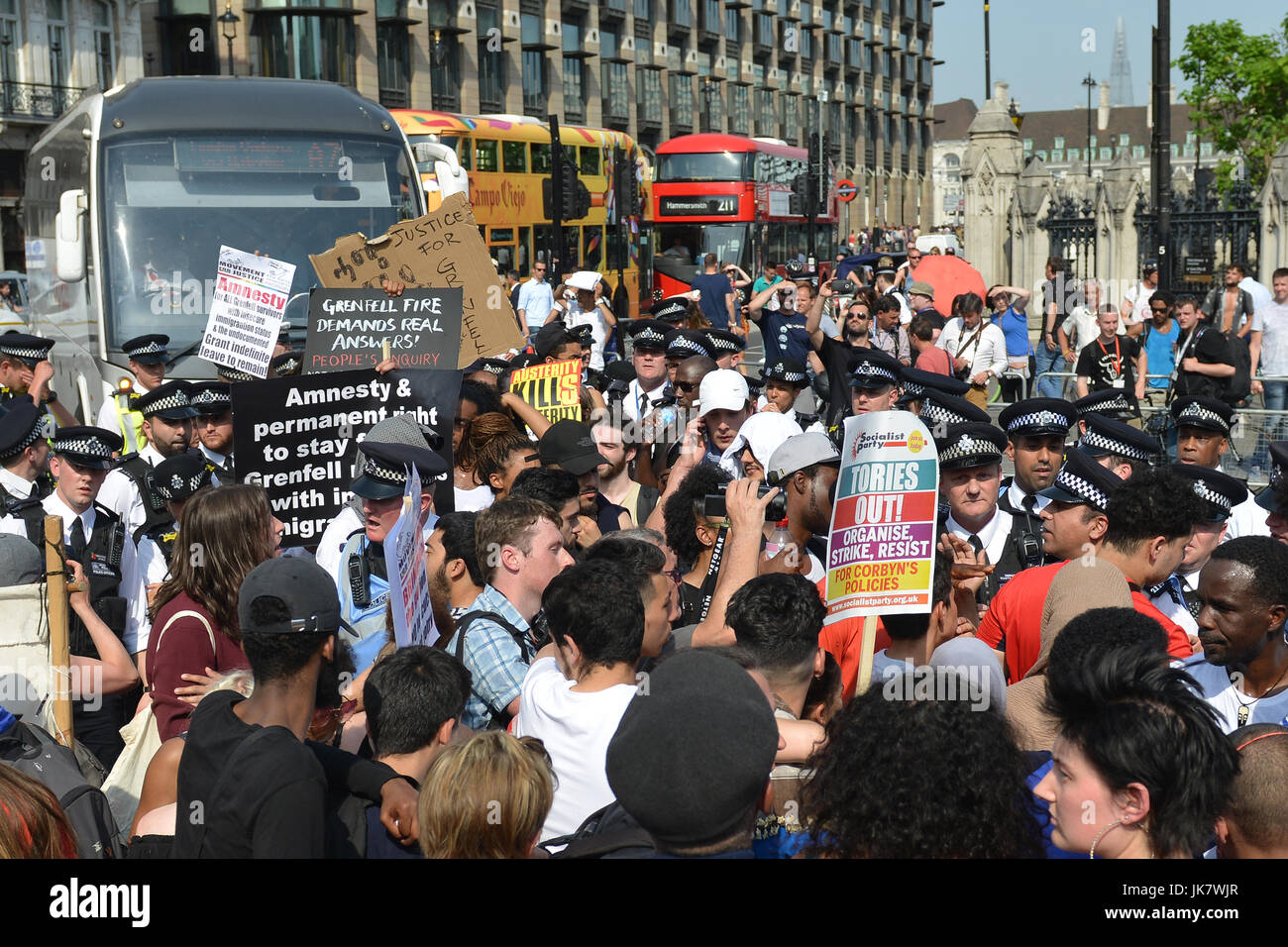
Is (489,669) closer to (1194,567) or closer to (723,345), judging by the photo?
(1194,567)

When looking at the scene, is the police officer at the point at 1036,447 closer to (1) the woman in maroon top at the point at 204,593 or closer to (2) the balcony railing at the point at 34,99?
(1) the woman in maroon top at the point at 204,593

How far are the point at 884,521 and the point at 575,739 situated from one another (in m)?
1.20

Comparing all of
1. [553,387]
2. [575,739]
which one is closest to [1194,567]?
[575,739]

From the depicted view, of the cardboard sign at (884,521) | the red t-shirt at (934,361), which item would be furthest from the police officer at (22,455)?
the red t-shirt at (934,361)

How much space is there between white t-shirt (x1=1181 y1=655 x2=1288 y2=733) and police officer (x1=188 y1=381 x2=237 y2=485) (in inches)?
190

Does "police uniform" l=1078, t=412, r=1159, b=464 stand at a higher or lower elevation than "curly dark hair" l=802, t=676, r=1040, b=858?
higher

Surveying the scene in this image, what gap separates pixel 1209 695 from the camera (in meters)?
4.02

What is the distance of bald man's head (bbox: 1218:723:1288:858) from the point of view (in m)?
2.88

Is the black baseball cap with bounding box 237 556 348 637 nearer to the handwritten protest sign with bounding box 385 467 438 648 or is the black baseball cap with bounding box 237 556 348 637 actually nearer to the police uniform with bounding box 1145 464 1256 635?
the handwritten protest sign with bounding box 385 467 438 648

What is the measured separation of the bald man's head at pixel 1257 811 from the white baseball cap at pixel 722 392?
4.67 m

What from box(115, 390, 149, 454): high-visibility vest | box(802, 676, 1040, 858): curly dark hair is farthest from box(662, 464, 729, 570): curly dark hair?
box(115, 390, 149, 454): high-visibility vest

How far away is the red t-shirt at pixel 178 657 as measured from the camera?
165 inches

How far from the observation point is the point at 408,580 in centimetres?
435
